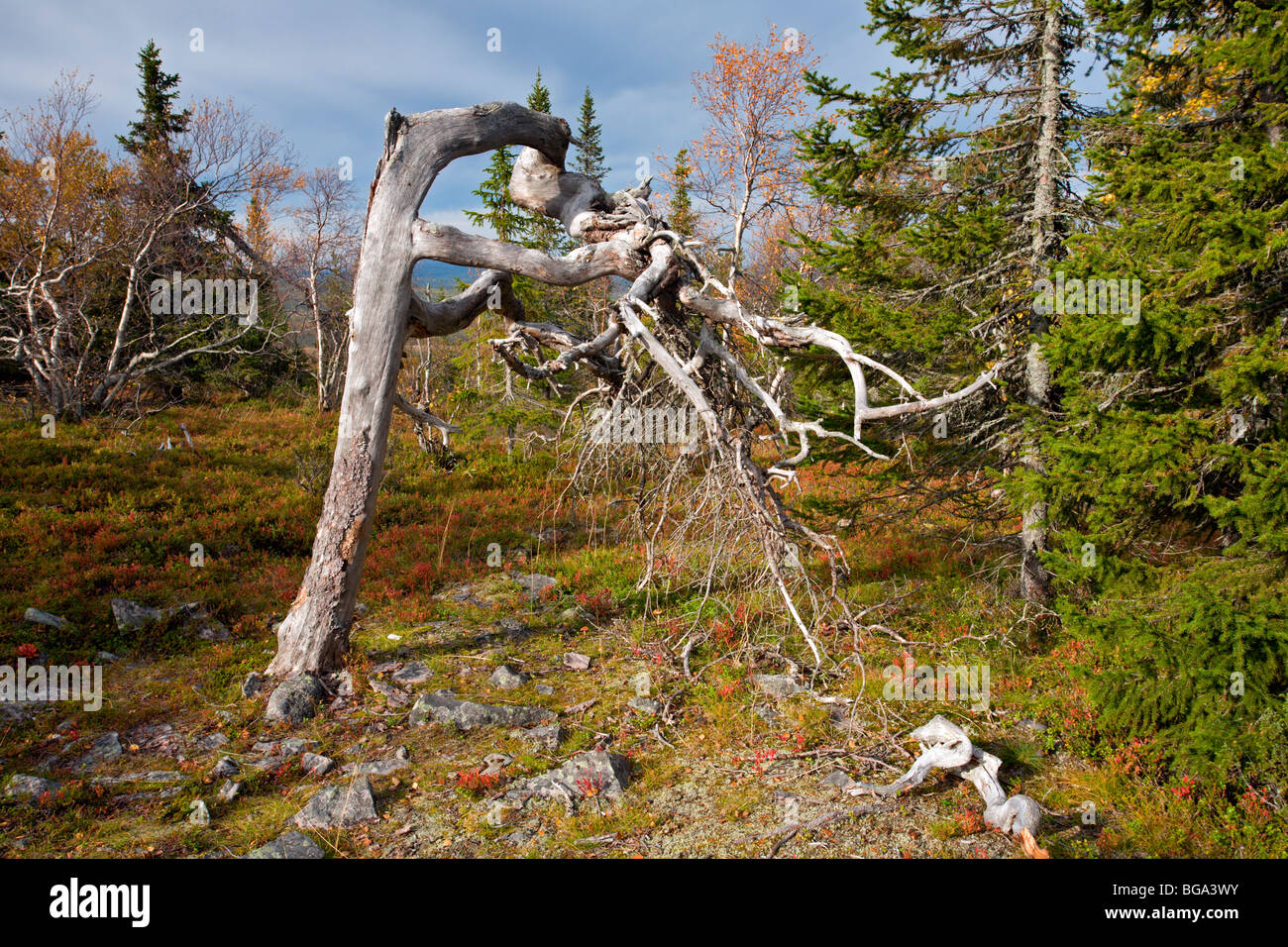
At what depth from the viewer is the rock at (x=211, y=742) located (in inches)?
221

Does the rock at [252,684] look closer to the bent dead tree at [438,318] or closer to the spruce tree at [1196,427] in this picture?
the bent dead tree at [438,318]

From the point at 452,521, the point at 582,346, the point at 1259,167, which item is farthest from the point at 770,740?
the point at 452,521

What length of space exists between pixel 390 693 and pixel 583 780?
8.58 feet

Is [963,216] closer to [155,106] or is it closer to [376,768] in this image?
Answer: [376,768]

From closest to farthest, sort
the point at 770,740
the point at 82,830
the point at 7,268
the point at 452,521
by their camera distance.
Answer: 1. the point at 82,830
2. the point at 770,740
3. the point at 452,521
4. the point at 7,268

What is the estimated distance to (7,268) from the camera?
55.8 feet

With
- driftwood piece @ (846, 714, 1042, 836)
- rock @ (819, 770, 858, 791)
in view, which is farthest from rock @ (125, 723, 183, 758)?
driftwood piece @ (846, 714, 1042, 836)

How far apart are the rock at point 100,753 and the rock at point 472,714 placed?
236 cm

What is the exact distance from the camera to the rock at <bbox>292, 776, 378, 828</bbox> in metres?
4.57

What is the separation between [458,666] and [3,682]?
13.8ft

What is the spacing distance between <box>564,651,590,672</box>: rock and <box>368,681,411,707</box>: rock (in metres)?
1.71

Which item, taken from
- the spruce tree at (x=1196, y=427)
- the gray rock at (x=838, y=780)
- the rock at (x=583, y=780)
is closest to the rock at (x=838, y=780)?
the gray rock at (x=838, y=780)

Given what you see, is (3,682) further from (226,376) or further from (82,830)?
(226,376)

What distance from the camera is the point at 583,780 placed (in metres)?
5.01
